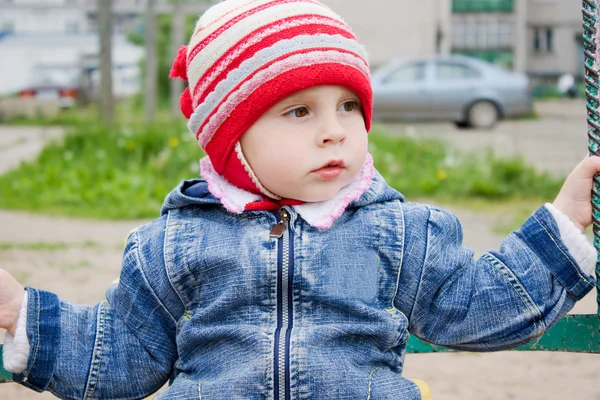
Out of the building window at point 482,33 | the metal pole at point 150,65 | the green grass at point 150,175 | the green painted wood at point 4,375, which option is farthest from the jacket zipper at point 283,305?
the building window at point 482,33

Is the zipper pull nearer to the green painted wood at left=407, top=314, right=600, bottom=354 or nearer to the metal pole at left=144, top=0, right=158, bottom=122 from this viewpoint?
the green painted wood at left=407, top=314, right=600, bottom=354

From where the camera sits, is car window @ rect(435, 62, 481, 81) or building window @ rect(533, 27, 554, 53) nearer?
car window @ rect(435, 62, 481, 81)

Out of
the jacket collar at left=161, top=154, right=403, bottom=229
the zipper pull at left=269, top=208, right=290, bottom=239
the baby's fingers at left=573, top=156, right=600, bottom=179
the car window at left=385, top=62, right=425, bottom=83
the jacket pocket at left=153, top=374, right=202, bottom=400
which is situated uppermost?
the baby's fingers at left=573, top=156, right=600, bottom=179

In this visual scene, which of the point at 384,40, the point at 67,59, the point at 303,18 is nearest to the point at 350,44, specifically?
the point at 303,18

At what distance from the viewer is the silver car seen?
502 inches

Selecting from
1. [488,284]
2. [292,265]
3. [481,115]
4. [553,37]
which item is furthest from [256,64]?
[553,37]

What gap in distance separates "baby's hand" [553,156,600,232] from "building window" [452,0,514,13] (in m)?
30.6

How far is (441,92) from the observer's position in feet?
42.1

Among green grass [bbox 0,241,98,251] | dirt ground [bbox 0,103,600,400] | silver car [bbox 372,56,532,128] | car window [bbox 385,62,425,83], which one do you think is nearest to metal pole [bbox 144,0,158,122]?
silver car [bbox 372,56,532,128]

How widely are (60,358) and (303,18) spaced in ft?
2.63

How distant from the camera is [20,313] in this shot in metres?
1.64

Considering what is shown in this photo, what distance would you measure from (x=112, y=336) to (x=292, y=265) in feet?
1.33

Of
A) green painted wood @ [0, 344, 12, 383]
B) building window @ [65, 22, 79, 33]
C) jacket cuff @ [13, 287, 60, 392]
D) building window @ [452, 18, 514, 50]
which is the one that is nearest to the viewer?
jacket cuff @ [13, 287, 60, 392]

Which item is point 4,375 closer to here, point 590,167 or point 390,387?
point 390,387
